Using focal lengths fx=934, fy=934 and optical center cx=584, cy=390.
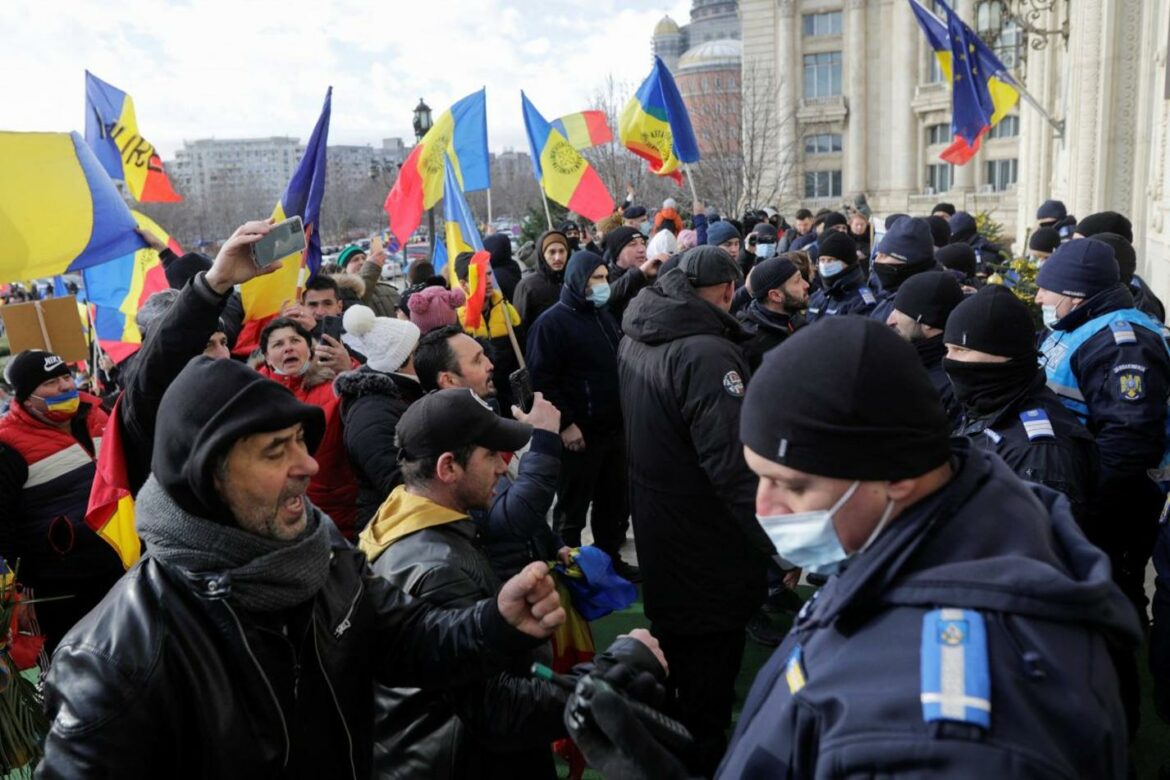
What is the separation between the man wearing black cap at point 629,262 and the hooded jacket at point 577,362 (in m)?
0.52

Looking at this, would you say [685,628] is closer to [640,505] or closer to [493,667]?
[640,505]

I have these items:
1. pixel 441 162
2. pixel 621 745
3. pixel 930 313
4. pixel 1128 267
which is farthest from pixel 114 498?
pixel 1128 267

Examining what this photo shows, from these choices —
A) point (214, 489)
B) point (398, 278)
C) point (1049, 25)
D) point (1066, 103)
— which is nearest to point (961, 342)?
point (214, 489)

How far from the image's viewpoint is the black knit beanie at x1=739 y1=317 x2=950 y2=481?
4.99ft

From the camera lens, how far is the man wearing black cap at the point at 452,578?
2490mm

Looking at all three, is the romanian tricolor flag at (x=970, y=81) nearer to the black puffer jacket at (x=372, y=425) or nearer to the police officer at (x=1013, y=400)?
the police officer at (x=1013, y=400)

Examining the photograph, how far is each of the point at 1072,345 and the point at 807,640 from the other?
11.3 ft

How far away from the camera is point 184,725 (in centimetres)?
197

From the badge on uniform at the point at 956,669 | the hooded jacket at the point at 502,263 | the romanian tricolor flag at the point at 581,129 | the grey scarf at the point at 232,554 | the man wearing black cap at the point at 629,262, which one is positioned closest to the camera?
the badge on uniform at the point at 956,669

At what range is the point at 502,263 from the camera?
9375mm

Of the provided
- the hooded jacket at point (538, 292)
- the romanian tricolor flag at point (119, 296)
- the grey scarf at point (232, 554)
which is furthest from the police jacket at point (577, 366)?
the grey scarf at point (232, 554)

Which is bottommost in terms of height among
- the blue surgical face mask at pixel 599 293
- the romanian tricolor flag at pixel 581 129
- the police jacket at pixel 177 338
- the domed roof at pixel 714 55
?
the blue surgical face mask at pixel 599 293

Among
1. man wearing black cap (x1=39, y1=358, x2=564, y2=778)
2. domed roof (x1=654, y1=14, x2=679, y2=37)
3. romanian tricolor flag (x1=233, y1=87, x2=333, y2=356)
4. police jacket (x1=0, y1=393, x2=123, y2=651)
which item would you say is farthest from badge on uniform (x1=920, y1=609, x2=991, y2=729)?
domed roof (x1=654, y1=14, x2=679, y2=37)

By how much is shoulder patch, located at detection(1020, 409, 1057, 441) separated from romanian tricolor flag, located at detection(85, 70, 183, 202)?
21.6ft
